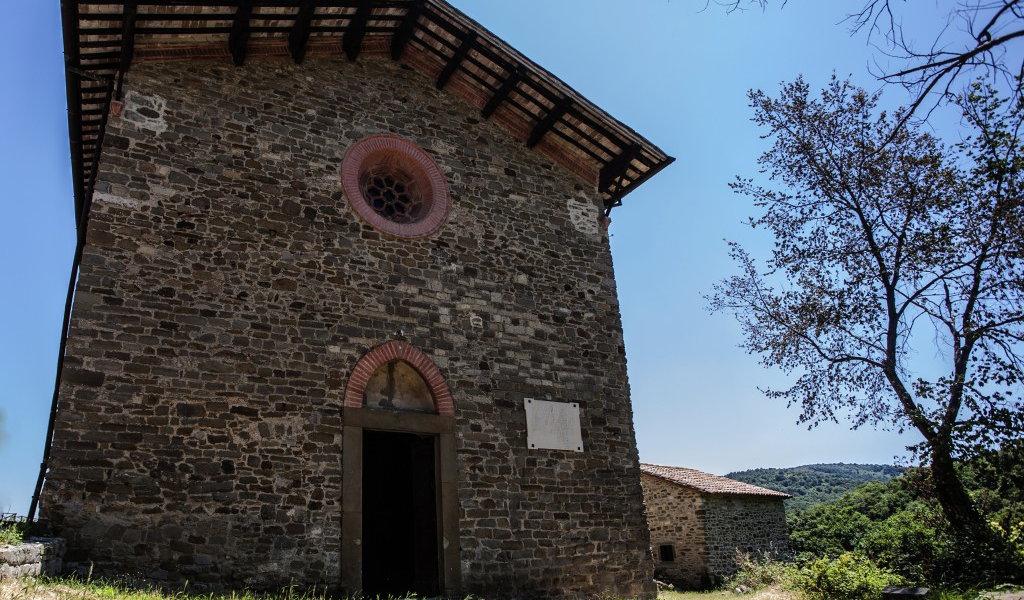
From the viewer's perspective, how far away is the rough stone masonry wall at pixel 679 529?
65.5 ft

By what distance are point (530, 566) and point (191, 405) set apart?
4471 millimetres

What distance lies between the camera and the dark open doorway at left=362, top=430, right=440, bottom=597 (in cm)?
873

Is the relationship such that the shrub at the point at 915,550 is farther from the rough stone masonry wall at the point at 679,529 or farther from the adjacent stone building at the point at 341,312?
the rough stone masonry wall at the point at 679,529

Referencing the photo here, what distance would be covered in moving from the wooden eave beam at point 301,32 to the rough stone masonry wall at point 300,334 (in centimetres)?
22

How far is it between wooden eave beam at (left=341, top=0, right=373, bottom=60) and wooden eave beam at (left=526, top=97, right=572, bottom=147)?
2.97 metres

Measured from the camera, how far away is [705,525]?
65.9 ft

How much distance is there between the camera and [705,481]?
72.7 feet

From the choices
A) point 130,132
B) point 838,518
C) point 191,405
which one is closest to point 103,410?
point 191,405

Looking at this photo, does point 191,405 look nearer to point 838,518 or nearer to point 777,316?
point 777,316

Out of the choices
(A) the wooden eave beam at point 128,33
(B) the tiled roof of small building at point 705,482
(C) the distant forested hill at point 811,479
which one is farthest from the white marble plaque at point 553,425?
(C) the distant forested hill at point 811,479

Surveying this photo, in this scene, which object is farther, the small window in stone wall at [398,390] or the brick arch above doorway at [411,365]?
the small window in stone wall at [398,390]

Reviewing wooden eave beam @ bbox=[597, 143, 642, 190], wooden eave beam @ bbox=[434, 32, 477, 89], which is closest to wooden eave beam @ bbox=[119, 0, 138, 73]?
wooden eave beam @ bbox=[434, 32, 477, 89]

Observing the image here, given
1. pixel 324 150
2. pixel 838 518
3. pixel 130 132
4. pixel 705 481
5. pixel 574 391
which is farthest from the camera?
pixel 838 518

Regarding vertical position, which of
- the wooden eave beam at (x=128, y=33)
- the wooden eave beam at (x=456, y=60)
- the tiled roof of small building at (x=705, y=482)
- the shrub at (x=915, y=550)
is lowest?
the shrub at (x=915, y=550)
